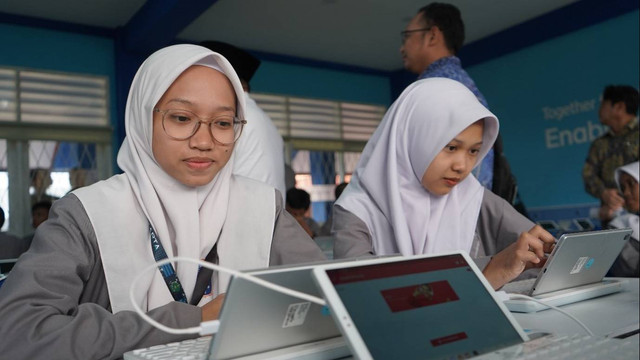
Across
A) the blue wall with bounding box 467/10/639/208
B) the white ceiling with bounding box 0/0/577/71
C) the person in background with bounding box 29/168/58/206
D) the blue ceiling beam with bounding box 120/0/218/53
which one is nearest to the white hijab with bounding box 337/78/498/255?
the blue ceiling beam with bounding box 120/0/218/53

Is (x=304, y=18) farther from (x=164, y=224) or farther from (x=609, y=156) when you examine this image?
(x=164, y=224)

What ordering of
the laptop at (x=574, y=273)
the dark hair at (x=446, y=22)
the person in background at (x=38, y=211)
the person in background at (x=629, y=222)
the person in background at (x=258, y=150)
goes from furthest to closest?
1. the person in background at (x=38, y=211)
2. the dark hair at (x=446, y=22)
3. the person in background at (x=629, y=222)
4. the person in background at (x=258, y=150)
5. the laptop at (x=574, y=273)

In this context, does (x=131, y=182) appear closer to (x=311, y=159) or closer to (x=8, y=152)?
(x=8, y=152)

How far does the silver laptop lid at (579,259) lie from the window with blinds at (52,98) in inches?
212

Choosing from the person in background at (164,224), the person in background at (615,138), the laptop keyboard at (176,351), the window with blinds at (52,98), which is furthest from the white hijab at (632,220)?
the window with blinds at (52,98)

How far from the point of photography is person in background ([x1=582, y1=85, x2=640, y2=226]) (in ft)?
12.5

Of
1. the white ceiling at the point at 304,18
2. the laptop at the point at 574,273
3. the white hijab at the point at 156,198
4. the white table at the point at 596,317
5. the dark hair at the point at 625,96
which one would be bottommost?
the white table at the point at 596,317

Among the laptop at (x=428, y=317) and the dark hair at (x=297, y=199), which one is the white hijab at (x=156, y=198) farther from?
the dark hair at (x=297, y=199)

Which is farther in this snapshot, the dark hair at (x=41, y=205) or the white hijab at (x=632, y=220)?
the dark hair at (x=41, y=205)

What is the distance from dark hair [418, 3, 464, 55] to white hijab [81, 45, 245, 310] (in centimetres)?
147

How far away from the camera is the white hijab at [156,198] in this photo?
1.09 metres

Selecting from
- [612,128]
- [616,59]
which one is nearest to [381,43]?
[616,59]

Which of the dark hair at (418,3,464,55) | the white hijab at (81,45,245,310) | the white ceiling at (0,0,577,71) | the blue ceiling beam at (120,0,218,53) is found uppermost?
the white ceiling at (0,0,577,71)

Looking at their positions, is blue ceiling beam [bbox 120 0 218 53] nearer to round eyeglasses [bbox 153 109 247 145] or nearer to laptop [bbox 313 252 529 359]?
round eyeglasses [bbox 153 109 247 145]
